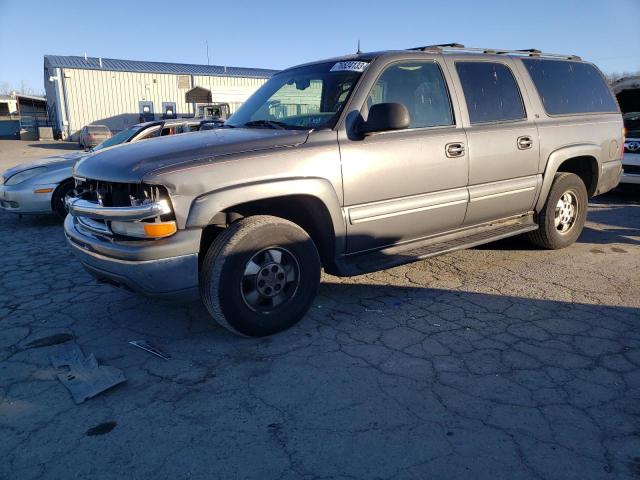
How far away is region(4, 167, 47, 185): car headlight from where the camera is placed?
22.6ft

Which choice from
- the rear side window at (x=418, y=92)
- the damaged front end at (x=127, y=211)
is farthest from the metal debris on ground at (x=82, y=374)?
the rear side window at (x=418, y=92)

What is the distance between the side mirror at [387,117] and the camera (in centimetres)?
338

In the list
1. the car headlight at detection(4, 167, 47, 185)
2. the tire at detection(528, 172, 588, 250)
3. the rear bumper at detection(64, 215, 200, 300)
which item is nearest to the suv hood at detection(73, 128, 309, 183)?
the rear bumper at detection(64, 215, 200, 300)

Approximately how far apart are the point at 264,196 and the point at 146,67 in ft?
116

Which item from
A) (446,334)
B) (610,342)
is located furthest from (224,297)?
(610,342)

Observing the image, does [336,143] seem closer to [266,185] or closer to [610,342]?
[266,185]

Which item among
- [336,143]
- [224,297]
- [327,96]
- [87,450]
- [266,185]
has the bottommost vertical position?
[87,450]

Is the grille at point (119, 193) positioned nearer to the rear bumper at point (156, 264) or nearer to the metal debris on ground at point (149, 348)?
the rear bumper at point (156, 264)

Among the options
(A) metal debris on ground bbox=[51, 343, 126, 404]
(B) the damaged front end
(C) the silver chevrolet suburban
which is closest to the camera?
(A) metal debris on ground bbox=[51, 343, 126, 404]

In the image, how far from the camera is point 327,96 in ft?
12.6

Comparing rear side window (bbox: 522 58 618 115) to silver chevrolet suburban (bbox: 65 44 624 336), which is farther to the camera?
rear side window (bbox: 522 58 618 115)

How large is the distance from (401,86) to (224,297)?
7.31 ft

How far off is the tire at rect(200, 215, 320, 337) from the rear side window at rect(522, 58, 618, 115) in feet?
10.4

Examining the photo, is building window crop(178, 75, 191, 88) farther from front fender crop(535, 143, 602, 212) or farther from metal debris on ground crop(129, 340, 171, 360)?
metal debris on ground crop(129, 340, 171, 360)
